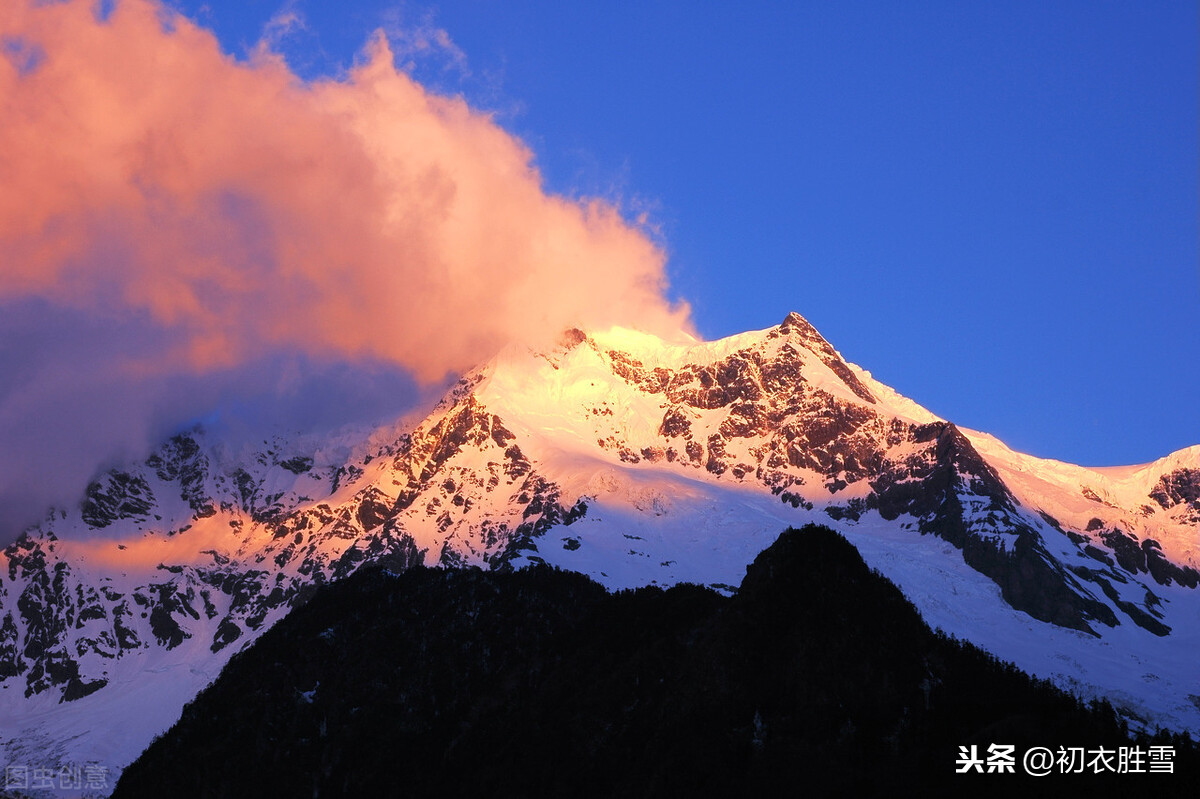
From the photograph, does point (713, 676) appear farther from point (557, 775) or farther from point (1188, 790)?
point (1188, 790)

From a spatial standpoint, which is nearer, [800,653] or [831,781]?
[831,781]

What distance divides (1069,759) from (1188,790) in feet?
43.7

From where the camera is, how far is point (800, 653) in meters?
190

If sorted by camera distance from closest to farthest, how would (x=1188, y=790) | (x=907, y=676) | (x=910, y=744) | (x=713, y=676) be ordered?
(x=1188, y=790) < (x=910, y=744) < (x=907, y=676) < (x=713, y=676)

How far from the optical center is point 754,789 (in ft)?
574

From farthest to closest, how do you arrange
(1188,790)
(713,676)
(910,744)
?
(713,676), (910,744), (1188,790)

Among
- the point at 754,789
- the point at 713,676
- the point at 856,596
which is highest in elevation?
the point at 856,596

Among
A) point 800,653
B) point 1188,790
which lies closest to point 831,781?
point 800,653

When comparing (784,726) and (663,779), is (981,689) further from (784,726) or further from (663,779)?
(663,779)

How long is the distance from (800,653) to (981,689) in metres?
23.3

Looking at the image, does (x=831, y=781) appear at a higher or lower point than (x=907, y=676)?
lower

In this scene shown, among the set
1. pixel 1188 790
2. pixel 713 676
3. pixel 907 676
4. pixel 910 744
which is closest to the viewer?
pixel 1188 790

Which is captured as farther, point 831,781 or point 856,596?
point 856,596

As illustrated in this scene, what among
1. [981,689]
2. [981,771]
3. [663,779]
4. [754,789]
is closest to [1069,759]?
[981,771]
